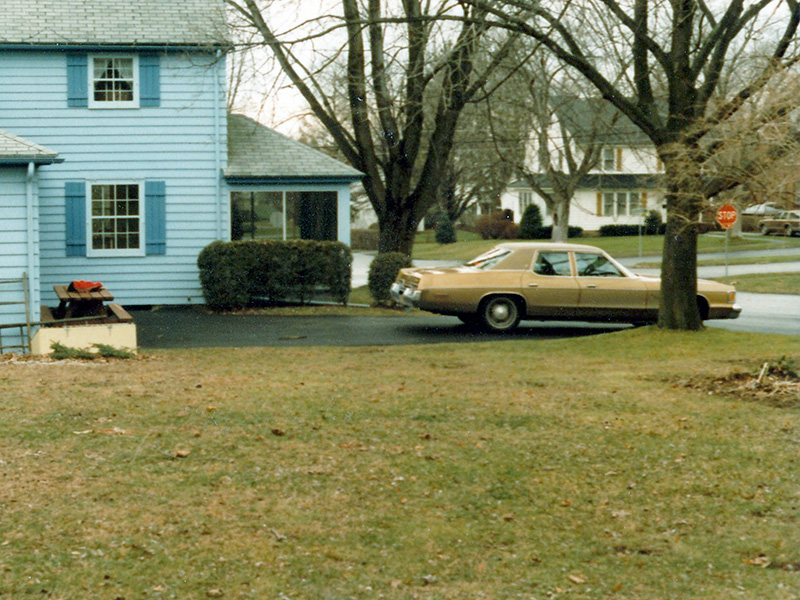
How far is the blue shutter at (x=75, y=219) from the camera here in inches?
871

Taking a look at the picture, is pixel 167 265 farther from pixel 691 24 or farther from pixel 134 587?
pixel 134 587

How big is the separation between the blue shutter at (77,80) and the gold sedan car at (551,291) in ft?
27.5

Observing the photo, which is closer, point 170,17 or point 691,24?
point 691,24

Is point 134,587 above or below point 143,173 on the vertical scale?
below

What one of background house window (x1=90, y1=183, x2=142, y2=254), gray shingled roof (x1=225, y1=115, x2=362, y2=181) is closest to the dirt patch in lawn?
gray shingled roof (x1=225, y1=115, x2=362, y2=181)

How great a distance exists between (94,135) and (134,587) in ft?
60.7

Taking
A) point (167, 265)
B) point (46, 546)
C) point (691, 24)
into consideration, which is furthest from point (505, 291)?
point (46, 546)

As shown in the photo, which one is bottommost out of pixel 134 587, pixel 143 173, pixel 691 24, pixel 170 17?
pixel 134 587

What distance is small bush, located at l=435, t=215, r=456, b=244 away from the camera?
60.7 metres

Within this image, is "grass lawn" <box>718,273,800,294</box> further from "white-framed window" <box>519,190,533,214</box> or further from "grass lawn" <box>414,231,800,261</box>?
"white-framed window" <box>519,190,533,214</box>

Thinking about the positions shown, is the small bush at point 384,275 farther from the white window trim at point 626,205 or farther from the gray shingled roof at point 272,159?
the white window trim at point 626,205

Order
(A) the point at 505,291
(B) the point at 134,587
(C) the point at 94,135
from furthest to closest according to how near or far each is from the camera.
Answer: (C) the point at 94,135
(A) the point at 505,291
(B) the point at 134,587

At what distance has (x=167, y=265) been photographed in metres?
22.6

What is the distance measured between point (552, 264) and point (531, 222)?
1598 inches
